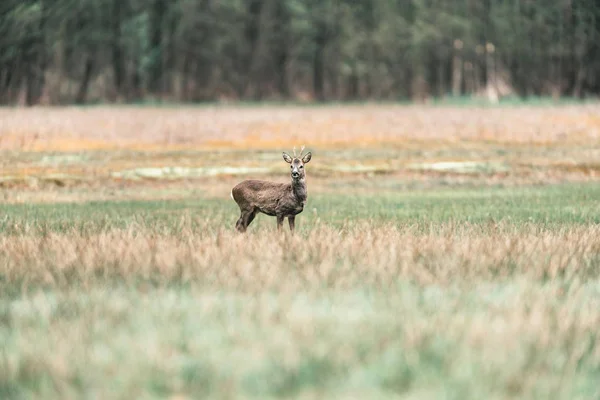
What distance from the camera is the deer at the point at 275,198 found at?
11.5 meters

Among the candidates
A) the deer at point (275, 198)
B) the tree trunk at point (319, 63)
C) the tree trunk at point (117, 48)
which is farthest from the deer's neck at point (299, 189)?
the tree trunk at point (319, 63)

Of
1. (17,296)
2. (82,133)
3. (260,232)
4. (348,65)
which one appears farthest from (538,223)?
(348,65)

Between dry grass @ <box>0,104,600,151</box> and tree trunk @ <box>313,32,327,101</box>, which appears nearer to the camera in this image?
dry grass @ <box>0,104,600,151</box>

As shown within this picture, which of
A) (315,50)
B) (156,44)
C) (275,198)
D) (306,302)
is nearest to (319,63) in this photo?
(315,50)

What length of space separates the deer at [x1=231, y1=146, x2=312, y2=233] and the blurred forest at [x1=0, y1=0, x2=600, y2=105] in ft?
153

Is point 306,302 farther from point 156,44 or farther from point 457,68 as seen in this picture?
point 457,68

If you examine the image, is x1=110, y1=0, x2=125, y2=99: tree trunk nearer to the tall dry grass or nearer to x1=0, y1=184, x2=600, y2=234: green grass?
x1=0, y1=184, x2=600, y2=234: green grass

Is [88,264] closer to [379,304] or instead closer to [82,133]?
[379,304]

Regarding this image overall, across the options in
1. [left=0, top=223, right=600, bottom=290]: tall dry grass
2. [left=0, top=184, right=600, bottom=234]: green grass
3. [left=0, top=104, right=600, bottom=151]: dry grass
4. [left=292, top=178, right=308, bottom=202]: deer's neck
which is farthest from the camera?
[left=0, top=104, right=600, bottom=151]: dry grass

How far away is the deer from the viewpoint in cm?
1146

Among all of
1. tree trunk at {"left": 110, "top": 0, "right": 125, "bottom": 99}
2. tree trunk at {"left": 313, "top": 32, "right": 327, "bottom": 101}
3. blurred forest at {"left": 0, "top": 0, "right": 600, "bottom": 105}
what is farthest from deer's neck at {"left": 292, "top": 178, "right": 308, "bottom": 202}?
tree trunk at {"left": 313, "top": 32, "right": 327, "bottom": 101}

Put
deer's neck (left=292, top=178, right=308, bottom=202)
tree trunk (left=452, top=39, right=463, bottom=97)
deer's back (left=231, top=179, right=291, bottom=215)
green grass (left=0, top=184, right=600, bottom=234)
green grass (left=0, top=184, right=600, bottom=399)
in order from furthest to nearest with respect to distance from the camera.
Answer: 1. tree trunk (left=452, top=39, right=463, bottom=97)
2. green grass (left=0, top=184, right=600, bottom=234)
3. deer's back (left=231, top=179, right=291, bottom=215)
4. deer's neck (left=292, top=178, right=308, bottom=202)
5. green grass (left=0, top=184, right=600, bottom=399)

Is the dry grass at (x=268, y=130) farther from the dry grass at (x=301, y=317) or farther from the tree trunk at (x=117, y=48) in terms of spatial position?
the tree trunk at (x=117, y=48)

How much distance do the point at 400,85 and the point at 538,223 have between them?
6986 cm
